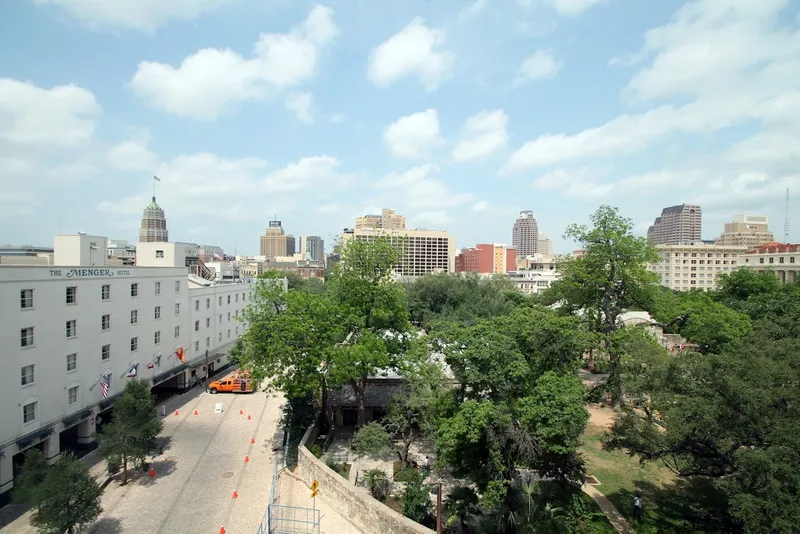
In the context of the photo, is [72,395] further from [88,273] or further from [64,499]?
[64,499]

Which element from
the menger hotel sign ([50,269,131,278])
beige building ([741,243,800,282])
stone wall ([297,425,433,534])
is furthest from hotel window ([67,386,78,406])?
beige building ([741,243,800,282])

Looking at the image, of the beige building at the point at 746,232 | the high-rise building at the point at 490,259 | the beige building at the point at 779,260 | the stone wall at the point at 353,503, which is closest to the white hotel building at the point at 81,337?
the stone wall at the point at 353,503

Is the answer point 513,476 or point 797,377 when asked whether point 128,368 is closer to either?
point 513,476

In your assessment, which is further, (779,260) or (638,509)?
(779,260)

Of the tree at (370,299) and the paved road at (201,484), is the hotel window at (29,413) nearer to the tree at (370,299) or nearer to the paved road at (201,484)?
the paved road at (201,484)

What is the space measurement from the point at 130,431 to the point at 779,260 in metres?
101

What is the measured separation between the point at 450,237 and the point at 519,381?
139 metres

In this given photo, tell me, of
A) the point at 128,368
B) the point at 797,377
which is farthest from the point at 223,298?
the point at 797,377

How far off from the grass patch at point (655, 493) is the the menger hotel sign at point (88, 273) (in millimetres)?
27070

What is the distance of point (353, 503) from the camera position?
1717 centimetres

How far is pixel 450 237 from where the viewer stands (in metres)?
153

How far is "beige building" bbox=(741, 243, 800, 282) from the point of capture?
75812mm

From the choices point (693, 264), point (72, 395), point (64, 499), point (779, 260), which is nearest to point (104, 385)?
point (72, 395)

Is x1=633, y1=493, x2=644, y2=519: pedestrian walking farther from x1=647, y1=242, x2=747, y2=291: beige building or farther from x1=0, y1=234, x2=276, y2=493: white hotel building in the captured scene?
x1=647, y1=242, x2=747, y2=291: beige building
